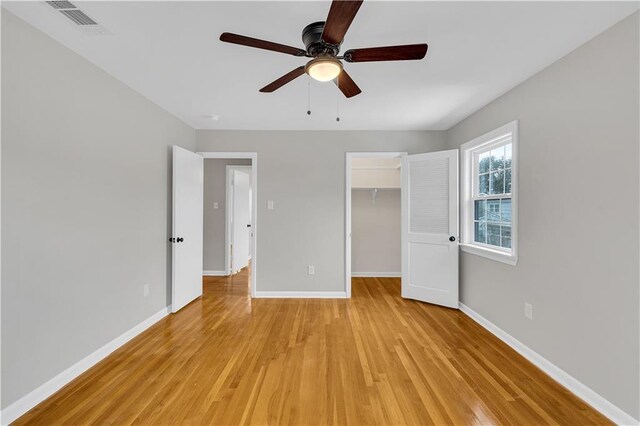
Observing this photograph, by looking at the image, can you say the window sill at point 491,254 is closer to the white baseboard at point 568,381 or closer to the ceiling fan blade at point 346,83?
the white baseboard at point 568,381

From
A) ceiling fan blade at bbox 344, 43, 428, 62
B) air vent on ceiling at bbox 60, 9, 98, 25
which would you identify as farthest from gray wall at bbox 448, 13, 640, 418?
air vent on ceiling at bbox 60, 9, 98, 25

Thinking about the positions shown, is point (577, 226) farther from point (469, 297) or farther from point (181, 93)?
point (181, 93)

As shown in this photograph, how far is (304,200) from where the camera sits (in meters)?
4.03

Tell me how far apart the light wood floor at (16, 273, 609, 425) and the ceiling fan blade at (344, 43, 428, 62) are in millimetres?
2131

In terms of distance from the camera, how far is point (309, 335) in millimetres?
2818

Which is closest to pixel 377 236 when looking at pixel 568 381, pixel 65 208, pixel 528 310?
pixel 528 310

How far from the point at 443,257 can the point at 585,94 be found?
7.23ft

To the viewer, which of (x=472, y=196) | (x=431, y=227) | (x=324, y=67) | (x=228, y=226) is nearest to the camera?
(x=324, y=67)

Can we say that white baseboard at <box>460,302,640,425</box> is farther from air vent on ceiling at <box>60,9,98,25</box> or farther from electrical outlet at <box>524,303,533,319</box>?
air vent on ceiling at <box>60,9,98,25</box>

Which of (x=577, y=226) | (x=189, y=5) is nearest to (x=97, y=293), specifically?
(x=189, y=5)

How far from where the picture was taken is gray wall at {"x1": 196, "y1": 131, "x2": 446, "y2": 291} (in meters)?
4.02

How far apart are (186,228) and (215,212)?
5.91ft

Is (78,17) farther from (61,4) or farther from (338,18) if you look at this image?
(338,18)

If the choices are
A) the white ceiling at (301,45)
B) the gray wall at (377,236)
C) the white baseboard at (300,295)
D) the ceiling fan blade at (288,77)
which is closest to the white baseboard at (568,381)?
the white baseboard at (300,295)
